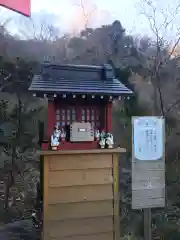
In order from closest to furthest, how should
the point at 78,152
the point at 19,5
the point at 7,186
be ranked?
1. the point at 19,5
2. the point at 78,152
3. the point at 7,186

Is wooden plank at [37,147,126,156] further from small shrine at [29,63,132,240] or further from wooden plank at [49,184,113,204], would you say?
wooden plank at [49,184,113,204]

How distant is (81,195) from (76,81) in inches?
54.9

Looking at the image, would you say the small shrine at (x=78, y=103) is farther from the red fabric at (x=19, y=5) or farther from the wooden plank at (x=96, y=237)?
the red fabric at (x=19, y=5)

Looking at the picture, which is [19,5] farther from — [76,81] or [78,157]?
[78,157]

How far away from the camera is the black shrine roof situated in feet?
11.1

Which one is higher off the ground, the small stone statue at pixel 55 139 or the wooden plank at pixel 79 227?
the small stone statue at pixel 55 139

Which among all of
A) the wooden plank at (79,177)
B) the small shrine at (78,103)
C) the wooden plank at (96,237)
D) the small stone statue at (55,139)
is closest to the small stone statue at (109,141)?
the small shrine at (78,103)

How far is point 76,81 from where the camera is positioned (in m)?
3.64

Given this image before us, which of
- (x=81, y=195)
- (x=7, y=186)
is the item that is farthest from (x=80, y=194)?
(x=7, y=186)

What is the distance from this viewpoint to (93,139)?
3.64 metres

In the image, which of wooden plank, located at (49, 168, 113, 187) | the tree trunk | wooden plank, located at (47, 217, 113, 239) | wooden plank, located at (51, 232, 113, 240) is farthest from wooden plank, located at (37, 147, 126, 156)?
the tree trunk

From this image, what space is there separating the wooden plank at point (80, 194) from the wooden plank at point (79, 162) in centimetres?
25

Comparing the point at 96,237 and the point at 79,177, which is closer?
the point at 79,177

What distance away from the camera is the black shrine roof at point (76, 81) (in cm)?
337
